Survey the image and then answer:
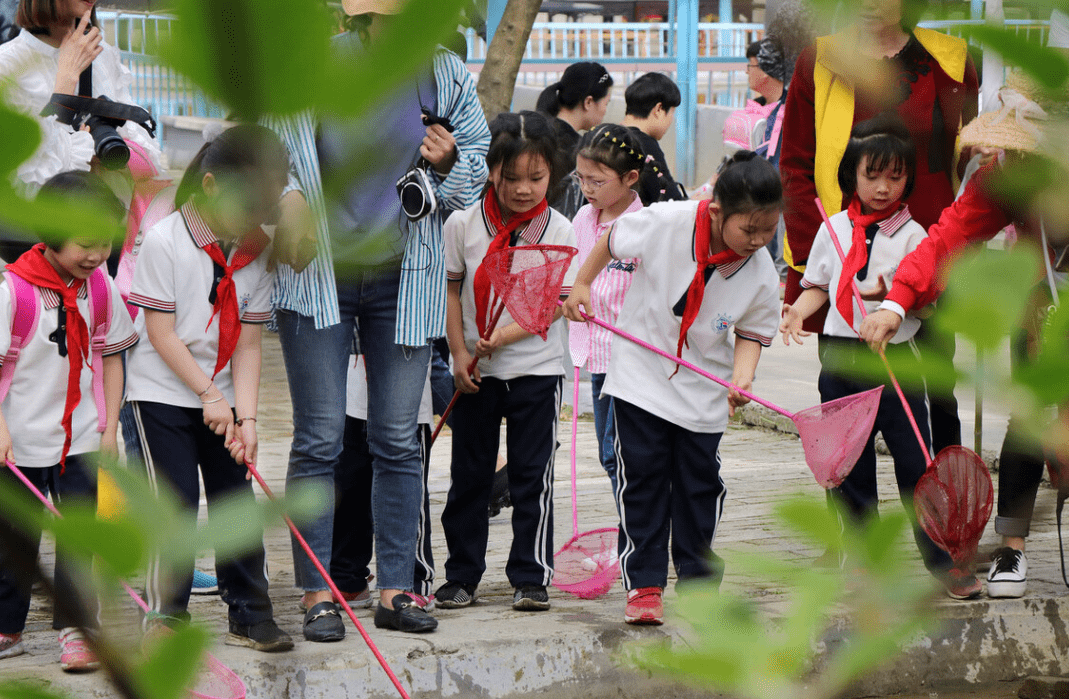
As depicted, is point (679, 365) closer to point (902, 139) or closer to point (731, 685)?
point (902, 139)

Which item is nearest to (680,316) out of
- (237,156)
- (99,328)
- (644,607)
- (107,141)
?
(644,607)

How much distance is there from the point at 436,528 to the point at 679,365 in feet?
5.10

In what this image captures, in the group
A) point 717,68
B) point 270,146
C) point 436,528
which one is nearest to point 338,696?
point 436,528

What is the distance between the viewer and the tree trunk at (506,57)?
497 centimetres

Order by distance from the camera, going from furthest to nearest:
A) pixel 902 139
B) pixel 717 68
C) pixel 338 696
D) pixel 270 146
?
pixel 717 68 < pixel 902 139 < pixel 338 696 < pixel 270 146

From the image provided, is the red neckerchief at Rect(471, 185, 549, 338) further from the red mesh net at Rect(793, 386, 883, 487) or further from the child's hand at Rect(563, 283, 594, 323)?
the red mesh net at Rect(793, 386, 883, 487)

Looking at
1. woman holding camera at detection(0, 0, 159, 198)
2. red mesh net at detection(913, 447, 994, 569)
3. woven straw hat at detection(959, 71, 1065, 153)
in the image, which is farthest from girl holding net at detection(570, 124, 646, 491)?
woman holding camera at detection(0, 0, 159, 198)

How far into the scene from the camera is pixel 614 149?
4.11m

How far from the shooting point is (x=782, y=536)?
753 millimetres

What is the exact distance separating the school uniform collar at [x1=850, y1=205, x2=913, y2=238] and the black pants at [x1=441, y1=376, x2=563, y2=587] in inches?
38.5

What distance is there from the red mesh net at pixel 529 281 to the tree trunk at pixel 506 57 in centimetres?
141

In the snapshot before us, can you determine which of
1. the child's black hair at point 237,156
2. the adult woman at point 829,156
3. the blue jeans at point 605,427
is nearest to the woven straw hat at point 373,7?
the child's black hair at point 237,156

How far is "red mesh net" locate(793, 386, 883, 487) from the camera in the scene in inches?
128

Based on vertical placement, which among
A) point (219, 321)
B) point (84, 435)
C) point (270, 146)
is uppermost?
point (270, 146)
